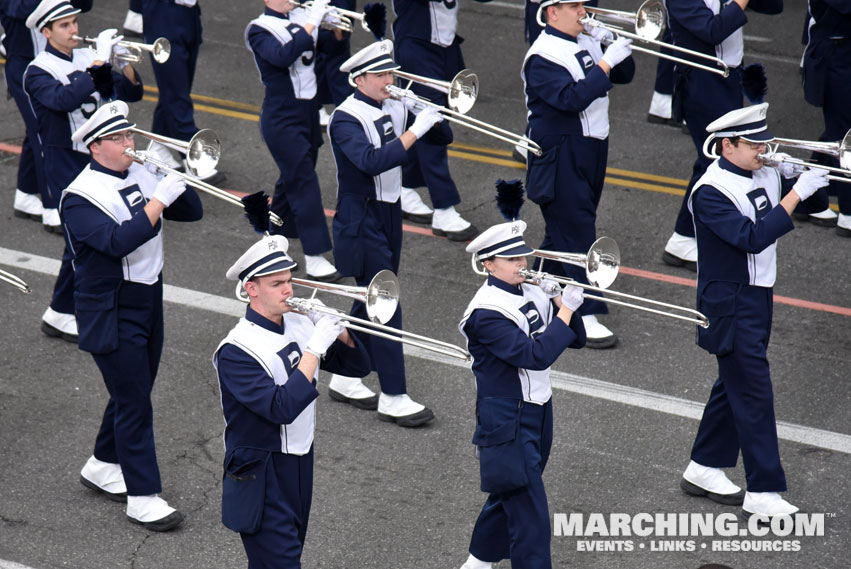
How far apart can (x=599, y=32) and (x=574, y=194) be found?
1168 millimetres

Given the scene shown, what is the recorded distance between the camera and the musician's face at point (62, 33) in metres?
9.59

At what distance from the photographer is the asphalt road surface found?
24.4ft

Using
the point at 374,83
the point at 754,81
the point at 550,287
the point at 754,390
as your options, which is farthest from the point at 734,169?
the point at 374,83

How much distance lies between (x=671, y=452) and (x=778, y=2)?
4.52 metres

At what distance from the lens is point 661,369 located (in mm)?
9227

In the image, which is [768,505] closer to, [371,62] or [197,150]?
[371,62]

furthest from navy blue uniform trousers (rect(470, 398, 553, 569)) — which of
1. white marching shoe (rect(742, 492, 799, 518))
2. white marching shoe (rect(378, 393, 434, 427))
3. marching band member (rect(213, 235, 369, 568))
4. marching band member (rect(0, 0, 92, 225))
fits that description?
marching band member (rect(0, 0, 92, 225))

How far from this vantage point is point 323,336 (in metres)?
6.13

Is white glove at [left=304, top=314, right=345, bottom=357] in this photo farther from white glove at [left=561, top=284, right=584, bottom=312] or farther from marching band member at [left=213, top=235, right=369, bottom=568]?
white glove at [left=561, top=284, right=584, bottom=312]

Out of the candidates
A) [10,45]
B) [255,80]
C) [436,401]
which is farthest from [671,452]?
[255,80]

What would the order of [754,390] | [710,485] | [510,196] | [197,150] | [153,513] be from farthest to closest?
[197,150] < [710,485] < [153,513] < [754,390] < [510,196]

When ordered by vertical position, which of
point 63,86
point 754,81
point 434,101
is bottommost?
point 434,101

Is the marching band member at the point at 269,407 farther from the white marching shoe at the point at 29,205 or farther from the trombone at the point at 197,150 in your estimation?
the white marching shoe at the point at 29,205

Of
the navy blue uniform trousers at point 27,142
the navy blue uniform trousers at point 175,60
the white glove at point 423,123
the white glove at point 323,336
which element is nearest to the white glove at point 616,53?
the white glove at point 423,123
